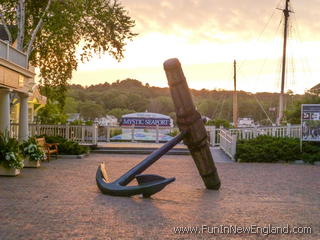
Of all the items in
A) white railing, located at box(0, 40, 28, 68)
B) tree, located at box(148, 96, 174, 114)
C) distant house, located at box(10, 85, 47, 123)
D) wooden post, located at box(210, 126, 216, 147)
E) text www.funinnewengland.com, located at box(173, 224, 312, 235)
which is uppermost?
tree, located at box(148, 96, 174, 114)

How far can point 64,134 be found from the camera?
28562 mm

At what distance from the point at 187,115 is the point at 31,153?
311 inches

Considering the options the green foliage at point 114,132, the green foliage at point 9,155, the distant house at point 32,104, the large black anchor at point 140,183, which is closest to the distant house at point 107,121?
the green foliage at point 114,132

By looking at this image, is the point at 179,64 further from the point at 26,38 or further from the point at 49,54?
the point at 49,54

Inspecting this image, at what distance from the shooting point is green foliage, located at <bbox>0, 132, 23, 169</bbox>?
13.8 metres

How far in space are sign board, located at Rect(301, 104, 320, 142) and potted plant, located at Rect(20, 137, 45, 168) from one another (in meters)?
11.7

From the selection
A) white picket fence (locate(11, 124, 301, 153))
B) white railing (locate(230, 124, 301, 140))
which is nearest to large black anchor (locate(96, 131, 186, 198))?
white picket fence (locate(11, 124, 301, 153))

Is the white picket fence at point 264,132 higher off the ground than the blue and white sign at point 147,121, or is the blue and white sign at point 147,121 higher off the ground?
the blue and white sign at point 147,121

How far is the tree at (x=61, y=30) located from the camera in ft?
83.6

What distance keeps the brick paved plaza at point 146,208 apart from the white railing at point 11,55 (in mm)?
4398

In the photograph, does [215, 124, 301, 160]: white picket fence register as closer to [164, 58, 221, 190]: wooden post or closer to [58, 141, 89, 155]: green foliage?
[58, 141, 89, 155]: green foliage

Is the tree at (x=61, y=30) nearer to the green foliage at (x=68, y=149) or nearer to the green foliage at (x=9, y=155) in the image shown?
the green foliage at (x=68, y=149)

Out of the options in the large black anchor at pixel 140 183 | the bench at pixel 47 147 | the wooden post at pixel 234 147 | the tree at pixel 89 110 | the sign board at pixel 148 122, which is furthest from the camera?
the tree at pixel 89 110

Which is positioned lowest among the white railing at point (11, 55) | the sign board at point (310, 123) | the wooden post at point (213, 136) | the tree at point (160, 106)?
the wooden post at point (213, 136)
